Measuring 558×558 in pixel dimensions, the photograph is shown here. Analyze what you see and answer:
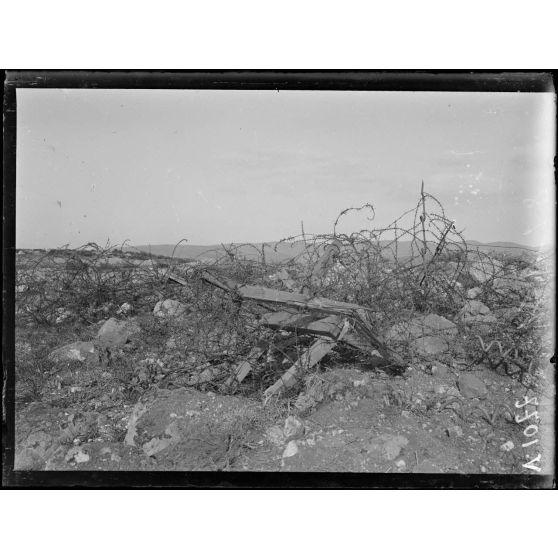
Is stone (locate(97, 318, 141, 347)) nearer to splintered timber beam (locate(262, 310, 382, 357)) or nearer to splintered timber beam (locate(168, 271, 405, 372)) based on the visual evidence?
splintered timber beam (locate(168, 271, 405, 372))

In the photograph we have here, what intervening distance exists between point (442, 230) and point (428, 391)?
0.91m

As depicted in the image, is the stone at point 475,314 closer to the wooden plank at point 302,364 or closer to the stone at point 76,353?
the wooden plank at point 302,364

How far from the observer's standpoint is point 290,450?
2729mm

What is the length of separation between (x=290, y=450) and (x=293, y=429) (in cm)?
11

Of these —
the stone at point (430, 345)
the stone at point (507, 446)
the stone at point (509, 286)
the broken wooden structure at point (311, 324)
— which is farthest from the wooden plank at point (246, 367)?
the stone at point (509, 286)

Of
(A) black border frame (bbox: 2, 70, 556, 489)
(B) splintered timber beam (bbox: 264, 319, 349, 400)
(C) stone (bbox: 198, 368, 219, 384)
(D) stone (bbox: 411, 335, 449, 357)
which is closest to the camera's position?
(A) black border frame (bbox: 2, 70, 556, 489)

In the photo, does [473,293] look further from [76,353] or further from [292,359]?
[76,353]

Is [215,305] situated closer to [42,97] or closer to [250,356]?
[250,356]

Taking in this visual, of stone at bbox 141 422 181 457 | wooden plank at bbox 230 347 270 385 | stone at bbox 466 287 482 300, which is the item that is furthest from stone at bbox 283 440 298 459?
stone at bbox 466 287 482 300

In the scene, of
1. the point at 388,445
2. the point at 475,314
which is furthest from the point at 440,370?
the point at 388,445

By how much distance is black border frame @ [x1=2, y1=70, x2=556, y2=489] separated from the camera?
2701 millimetres

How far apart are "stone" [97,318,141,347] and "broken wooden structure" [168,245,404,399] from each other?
0.66m

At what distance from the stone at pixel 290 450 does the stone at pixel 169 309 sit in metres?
1.01

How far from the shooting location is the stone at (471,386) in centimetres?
290
